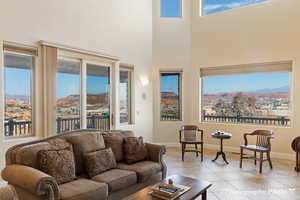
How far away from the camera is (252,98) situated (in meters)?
5.90

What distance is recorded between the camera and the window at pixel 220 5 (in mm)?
5842

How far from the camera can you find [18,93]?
366cm

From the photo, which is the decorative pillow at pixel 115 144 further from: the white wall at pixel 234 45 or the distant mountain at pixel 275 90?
the distant mountain at pixel 275 90

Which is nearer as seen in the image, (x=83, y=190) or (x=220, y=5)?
(x=83, y=190)

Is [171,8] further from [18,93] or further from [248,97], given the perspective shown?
[18,93]

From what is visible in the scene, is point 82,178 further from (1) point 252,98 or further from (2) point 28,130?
(1) point 252,98

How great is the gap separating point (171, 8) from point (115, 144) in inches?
200

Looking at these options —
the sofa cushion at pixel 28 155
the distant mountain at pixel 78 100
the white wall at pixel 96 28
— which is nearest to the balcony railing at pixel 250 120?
the white wall at pixel 96 28

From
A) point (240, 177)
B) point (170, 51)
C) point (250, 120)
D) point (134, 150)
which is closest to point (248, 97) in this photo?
point (250, 120)

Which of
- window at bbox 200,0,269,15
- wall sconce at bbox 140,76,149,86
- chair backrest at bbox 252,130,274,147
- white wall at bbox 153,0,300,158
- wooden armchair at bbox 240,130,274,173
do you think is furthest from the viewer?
wall sconce at bbox 140,76,149,86

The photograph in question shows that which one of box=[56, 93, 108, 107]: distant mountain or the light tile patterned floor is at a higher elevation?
box=[56, 93, 108, 107]: distant mountain

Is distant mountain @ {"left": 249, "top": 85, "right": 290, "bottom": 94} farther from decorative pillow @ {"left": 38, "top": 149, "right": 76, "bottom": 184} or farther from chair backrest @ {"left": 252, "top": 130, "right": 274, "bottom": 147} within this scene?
decorative pillow @ {"left": 38, "top": 149, "right": 76, "bottom": 184}

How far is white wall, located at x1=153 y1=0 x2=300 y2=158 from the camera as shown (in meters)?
5.16

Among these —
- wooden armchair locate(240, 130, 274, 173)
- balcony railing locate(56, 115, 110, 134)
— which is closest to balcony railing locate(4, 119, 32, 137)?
balcony railing locate(56, 115, 110, 134)
